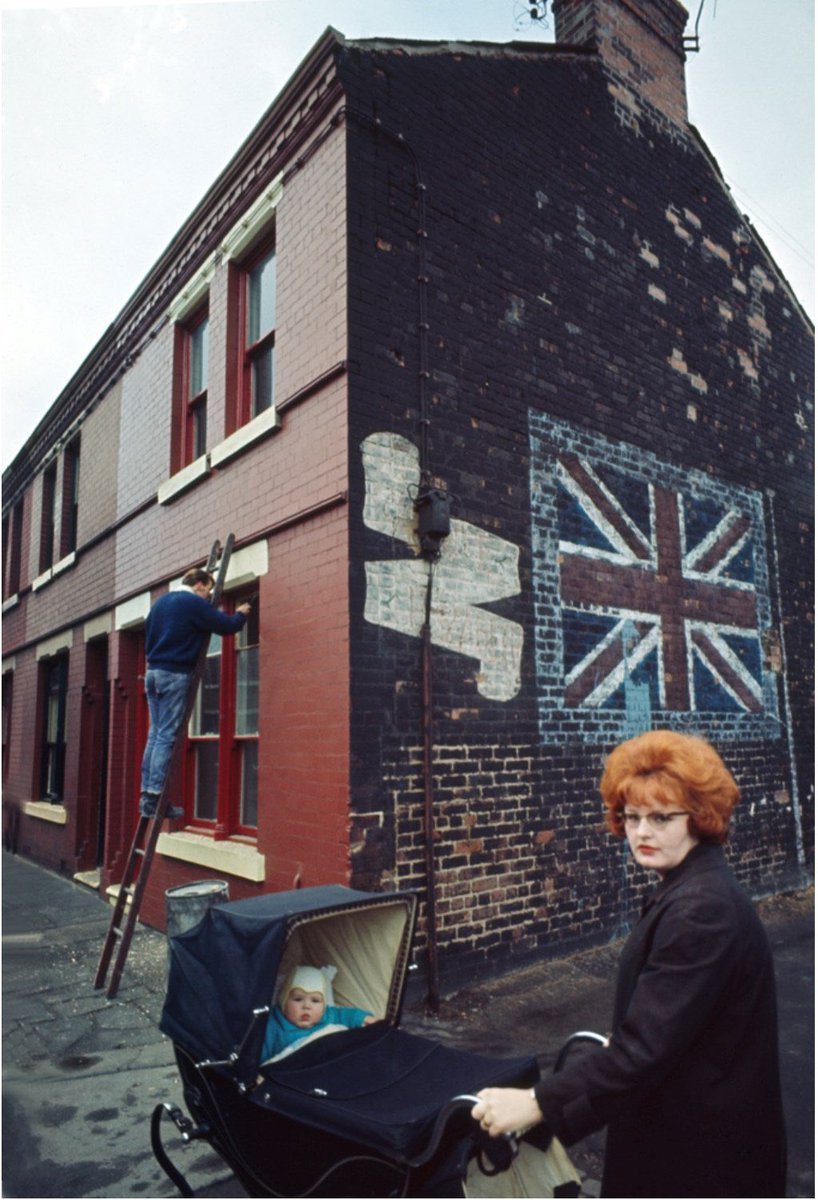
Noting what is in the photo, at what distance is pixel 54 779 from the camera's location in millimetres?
13016

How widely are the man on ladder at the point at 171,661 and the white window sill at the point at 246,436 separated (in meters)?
1.26

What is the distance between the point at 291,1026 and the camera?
3.44 metres

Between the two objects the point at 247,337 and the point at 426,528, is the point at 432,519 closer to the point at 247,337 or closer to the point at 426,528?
the point at 426,528

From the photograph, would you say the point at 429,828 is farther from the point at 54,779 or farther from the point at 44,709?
the point at 44,709

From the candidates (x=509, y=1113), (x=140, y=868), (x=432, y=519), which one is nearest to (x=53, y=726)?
(x=140, y=868)

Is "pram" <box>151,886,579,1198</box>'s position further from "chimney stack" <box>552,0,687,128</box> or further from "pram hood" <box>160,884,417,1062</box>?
"chimney stack" <box>552,0,687,128</box>

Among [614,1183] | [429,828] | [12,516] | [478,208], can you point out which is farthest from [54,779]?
[614,1183]

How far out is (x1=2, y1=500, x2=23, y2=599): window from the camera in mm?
15812

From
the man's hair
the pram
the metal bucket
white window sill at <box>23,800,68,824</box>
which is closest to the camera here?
the pram

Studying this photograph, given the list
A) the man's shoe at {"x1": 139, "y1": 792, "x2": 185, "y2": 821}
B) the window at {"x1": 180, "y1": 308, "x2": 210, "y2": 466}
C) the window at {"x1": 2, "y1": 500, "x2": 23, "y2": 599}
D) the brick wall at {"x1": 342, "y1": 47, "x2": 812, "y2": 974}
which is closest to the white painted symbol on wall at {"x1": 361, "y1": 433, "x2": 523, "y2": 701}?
the brick wall at {"x1": 342, "y1": 47, "x2": 812, "y2": 974}

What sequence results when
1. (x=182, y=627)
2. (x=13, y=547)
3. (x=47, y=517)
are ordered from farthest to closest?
(x=13, y=547), (x=47, y=517), (x=182, y=627)

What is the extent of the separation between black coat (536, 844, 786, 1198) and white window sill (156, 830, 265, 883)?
4.84 m

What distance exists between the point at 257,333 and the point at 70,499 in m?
6.42

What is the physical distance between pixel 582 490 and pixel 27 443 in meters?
11.1
